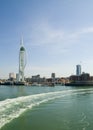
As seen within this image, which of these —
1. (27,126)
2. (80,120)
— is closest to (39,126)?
(27,126)

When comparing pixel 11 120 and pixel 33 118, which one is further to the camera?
pixel 33 118

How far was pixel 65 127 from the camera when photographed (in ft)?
79.8

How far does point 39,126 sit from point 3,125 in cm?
317

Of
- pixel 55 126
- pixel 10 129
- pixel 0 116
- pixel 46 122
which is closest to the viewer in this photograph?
pixel 10 129

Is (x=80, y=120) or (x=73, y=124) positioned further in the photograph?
(x=80, y=120)

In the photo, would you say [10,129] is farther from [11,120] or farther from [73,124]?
[73,124]

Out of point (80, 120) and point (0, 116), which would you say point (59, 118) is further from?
point (0, 116)

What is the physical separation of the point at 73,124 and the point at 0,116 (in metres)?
7.92

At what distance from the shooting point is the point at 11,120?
88.9 ft

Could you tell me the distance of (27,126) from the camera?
25.0m

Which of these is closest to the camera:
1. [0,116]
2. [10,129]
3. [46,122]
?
[10,129]

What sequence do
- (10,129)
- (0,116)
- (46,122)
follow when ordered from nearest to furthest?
(10,129), (46,122), (0,116)

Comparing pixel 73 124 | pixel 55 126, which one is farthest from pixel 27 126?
pixel 73 124

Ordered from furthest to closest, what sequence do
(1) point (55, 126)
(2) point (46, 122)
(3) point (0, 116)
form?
1. (3) point (0, 116)
2. (2) point (46, 122)
3. (1) point (55, 126)
